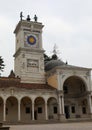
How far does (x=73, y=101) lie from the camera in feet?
144

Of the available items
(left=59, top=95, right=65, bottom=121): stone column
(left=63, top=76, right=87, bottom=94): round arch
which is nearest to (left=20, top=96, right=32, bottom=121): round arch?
(left=59, top=95, right=65, bottom=121): stone column

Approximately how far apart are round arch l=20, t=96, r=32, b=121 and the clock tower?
3799 mm

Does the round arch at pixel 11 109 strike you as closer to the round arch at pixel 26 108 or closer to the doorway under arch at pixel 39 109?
the round arch at pixel 26 108

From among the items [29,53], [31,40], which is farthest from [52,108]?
[31,40]

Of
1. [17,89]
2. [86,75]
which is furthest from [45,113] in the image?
[86,75]

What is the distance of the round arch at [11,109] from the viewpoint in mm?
37812

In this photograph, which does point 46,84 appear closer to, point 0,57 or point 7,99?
point 7,99

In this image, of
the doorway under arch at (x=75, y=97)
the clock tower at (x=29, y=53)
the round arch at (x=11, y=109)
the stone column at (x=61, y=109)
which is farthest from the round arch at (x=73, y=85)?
the round arch at (x=11, y=109)

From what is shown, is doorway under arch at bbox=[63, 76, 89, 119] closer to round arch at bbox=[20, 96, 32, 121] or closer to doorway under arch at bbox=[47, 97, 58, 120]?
doorway under arch at bbox=[47, 97, 58, 120]

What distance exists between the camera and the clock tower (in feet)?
139

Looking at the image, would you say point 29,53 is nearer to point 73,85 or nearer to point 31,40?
point 31,40

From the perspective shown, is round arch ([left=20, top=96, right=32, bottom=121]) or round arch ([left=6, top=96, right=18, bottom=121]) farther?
round arch ([left=20, top=96, right=32, bottom=121])

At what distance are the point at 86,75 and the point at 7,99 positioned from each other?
46.8 ft

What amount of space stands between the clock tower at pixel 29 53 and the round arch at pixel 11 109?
15.3ft
